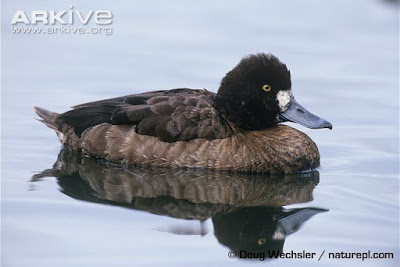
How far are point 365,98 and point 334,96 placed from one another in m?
0.40

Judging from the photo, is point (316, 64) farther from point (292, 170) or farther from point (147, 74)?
point (292, 170)

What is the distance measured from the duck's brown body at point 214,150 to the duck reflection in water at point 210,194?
0.30 ft

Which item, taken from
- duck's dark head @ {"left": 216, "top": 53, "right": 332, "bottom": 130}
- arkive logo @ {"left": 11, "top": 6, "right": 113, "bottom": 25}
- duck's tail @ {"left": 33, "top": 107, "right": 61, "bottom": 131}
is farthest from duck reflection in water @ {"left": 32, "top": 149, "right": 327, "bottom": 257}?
arkive logo @ {"left": 11, "top": 6, "right": 113, "bottom": 25}

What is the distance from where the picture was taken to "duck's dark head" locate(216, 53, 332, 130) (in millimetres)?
10469

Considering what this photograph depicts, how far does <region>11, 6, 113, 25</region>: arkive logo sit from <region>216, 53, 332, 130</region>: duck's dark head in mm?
5137

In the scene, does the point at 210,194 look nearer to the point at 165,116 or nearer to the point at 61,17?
the point at 165,116

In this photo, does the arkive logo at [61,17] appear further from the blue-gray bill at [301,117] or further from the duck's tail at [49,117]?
the blue-gray bill at [301,117]

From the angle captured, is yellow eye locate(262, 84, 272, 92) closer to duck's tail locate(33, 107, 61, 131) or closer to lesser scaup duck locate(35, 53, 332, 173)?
lesser scaup duck locate(35, 53, 332, 173)

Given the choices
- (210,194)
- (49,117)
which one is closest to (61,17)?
(49,117)

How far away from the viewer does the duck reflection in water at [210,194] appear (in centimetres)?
873

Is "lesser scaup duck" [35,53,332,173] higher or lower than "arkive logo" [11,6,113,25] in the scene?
lower

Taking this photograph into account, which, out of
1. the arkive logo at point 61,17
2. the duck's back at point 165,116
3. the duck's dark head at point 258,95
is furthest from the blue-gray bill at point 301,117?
the arkive logo at point 61,17

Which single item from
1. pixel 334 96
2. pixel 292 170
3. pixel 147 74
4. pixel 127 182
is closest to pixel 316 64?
pixel 334 96

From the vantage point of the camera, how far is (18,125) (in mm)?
11578
